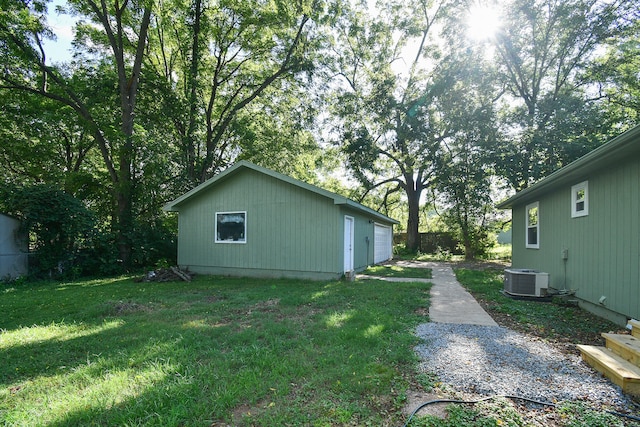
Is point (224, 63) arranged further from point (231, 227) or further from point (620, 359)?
point (620, 359)

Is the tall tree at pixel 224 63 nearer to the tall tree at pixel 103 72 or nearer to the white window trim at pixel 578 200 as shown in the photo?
the tall tree at pixel 103 72

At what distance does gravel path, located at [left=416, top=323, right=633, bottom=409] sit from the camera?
8.82 ft

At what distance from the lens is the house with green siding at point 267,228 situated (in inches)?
365

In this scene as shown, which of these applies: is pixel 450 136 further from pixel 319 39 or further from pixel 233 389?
pixel 233 389

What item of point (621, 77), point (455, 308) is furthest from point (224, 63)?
point (621, 77)

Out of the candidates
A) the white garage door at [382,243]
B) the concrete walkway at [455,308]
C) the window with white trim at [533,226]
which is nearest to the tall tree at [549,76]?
the window with white trim at [533,226]

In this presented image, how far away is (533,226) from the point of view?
9.17m

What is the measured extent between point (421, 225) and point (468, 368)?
25.9 meters

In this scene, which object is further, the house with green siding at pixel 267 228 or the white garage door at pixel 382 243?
the white garage door at pixel 382 243

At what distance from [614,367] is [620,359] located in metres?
0.35

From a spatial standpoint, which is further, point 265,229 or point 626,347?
point 265,229

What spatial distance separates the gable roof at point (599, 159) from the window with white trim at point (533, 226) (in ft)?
5.08

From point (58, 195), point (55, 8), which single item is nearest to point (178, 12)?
point (55, 8)

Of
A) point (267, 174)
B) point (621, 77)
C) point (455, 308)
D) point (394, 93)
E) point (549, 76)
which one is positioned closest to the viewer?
point (455, 308)
